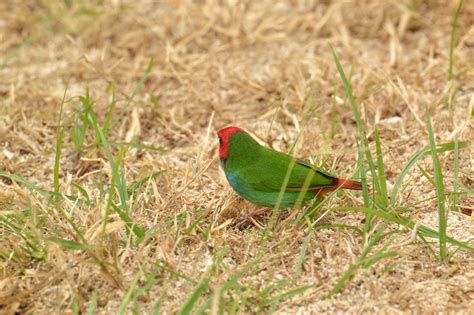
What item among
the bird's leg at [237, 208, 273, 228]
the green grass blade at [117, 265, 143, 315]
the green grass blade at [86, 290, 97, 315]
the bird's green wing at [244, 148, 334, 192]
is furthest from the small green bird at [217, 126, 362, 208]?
the green grass blade at [86, 290, 97, 315]

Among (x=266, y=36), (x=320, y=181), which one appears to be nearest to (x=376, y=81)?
(x=266, y=36)

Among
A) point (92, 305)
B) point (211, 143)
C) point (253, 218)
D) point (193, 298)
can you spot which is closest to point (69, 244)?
point (92, 305)

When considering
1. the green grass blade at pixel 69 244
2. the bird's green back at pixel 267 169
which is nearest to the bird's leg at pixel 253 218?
the bird's green back at pixel 267 169

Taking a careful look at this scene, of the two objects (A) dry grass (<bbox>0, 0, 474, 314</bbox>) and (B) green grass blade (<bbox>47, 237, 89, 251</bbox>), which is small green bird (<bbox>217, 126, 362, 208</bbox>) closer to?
(A) dry grass (<bbox>0, 0, 474, 314</bbox>)

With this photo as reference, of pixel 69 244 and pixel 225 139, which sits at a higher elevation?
pixel 225 139

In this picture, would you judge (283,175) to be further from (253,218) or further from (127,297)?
(127,297)

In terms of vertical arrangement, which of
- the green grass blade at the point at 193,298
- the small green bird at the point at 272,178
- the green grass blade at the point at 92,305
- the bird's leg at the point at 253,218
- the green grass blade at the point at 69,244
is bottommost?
the green grass blade at the point at 92,305

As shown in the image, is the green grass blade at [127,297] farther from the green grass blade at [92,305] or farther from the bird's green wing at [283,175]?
the bird's green wing at [283,175]
